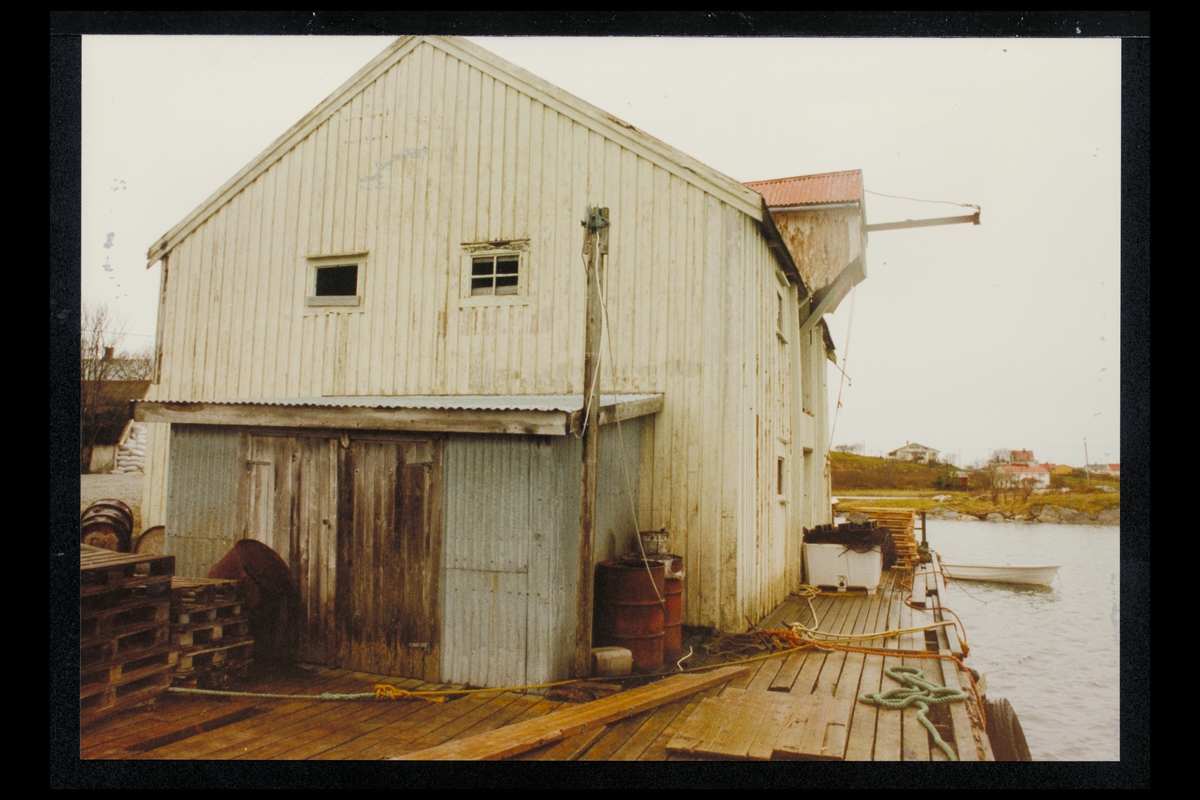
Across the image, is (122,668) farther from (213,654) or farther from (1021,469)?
(1021,469)

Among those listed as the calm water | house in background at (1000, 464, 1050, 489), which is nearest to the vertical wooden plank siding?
the calm water

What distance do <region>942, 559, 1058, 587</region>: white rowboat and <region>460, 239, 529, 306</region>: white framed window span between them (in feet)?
63.5

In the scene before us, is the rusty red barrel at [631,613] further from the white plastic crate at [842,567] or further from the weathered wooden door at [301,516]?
the white plastic crate at [842,567]

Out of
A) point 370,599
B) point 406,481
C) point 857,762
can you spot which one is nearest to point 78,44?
point 406,481

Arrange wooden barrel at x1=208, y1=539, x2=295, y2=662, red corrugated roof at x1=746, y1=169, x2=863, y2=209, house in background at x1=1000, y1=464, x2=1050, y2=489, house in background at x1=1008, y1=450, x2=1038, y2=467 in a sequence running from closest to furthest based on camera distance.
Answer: wooden barrel at x1=208, y1=539, x2=295, y2=662
red corrugated roof at x1=746, y1=169, x2=863, y2=209
house in background at x1=1000, y1=464, x2=1050, y2=489
house in background at x1=1008, y1=450, x2=1038, y2=467

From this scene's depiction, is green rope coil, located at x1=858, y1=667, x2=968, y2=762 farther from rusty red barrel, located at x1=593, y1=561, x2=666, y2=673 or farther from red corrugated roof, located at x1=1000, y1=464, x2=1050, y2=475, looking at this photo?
red corrugated roof, located at x1=1000, y1=464, x2=1050, y2=475

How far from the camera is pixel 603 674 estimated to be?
660cm

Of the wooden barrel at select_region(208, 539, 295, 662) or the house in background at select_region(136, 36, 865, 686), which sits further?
the wooden barrel at select_region(208, 539, 295, 662)

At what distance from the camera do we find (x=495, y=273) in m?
9.67

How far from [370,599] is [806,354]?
10221 millimetres

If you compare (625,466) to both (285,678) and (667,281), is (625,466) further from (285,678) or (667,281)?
(285,678)

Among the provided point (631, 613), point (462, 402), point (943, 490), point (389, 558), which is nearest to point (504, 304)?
point (462, 402)

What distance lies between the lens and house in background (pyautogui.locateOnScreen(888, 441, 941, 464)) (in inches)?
2341

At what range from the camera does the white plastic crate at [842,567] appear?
1183cm
